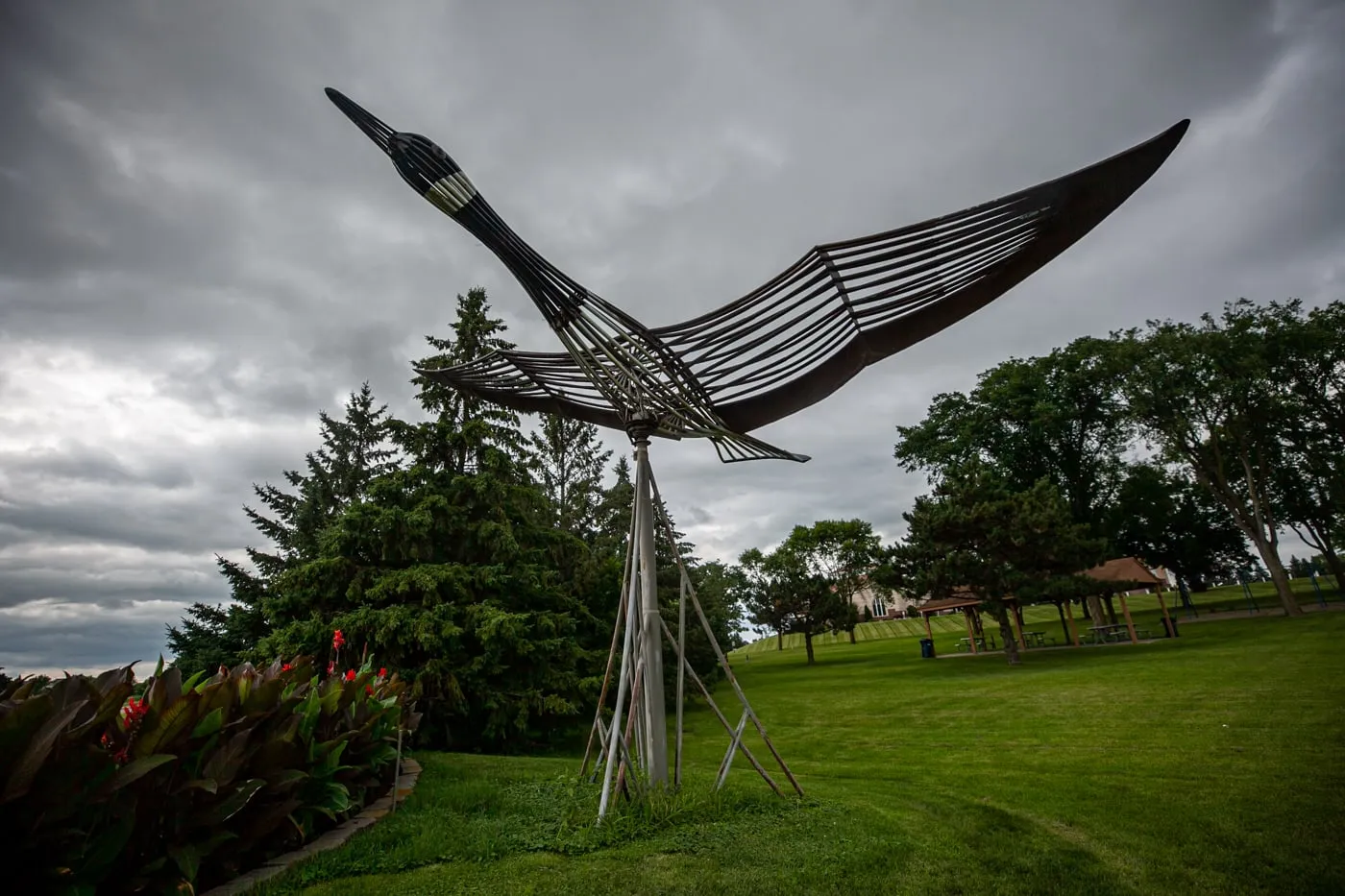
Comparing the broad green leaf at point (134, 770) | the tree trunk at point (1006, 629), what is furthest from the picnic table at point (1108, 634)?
the broad green leaf at point (134, 770)

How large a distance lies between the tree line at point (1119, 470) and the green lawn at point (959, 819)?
7.45 m

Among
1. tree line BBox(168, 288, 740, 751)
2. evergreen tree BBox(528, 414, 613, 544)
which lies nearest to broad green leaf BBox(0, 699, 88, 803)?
tree line BBox(168, 288, 740, 751)

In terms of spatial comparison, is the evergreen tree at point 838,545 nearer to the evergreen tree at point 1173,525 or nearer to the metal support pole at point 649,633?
the evergreen tree at point 1173,525

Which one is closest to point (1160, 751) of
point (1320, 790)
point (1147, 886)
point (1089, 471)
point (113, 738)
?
point (1320, 790)

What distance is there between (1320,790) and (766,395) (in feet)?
18.7

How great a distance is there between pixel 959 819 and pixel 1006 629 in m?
15.6

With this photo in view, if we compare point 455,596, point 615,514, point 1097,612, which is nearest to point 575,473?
point 615,514

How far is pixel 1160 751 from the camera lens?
6777 mm

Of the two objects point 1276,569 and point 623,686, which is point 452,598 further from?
point 1276,569

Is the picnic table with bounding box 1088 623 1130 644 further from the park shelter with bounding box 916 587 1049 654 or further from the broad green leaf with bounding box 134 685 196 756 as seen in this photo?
the broad green leaf with bounding box 134 685 196 756

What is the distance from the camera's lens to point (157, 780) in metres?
2.83

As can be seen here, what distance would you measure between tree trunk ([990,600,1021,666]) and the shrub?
59.0 feet

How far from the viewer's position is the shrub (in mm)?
2309

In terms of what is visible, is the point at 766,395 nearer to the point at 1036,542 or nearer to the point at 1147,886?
the point at 1147,886
